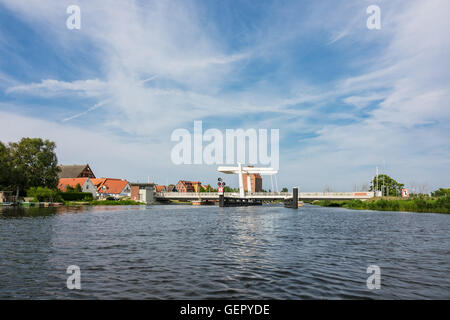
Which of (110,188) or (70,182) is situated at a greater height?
(70,182)

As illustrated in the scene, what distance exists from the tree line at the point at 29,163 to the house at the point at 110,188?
114 feet

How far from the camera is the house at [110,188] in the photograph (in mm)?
111750

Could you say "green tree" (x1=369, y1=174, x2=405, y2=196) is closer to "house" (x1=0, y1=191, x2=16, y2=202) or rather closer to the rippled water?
the rippled water

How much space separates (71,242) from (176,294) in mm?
11667

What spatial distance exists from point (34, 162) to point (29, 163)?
1084 mm

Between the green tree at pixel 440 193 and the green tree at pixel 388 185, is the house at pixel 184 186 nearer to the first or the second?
the green tree at pixel 388 185

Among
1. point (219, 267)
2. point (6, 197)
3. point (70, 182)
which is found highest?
point (70, 182)

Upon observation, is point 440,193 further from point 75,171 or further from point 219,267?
point 75,171

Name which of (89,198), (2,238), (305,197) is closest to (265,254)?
(2,238)

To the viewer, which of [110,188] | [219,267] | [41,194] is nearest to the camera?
[219,267]

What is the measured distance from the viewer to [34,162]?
73.4 m

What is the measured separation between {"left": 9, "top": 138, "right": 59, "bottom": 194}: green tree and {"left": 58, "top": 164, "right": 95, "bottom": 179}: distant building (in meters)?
36.2

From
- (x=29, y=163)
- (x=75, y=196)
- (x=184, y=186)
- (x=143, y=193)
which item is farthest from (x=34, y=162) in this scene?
(x=184, y=186)
